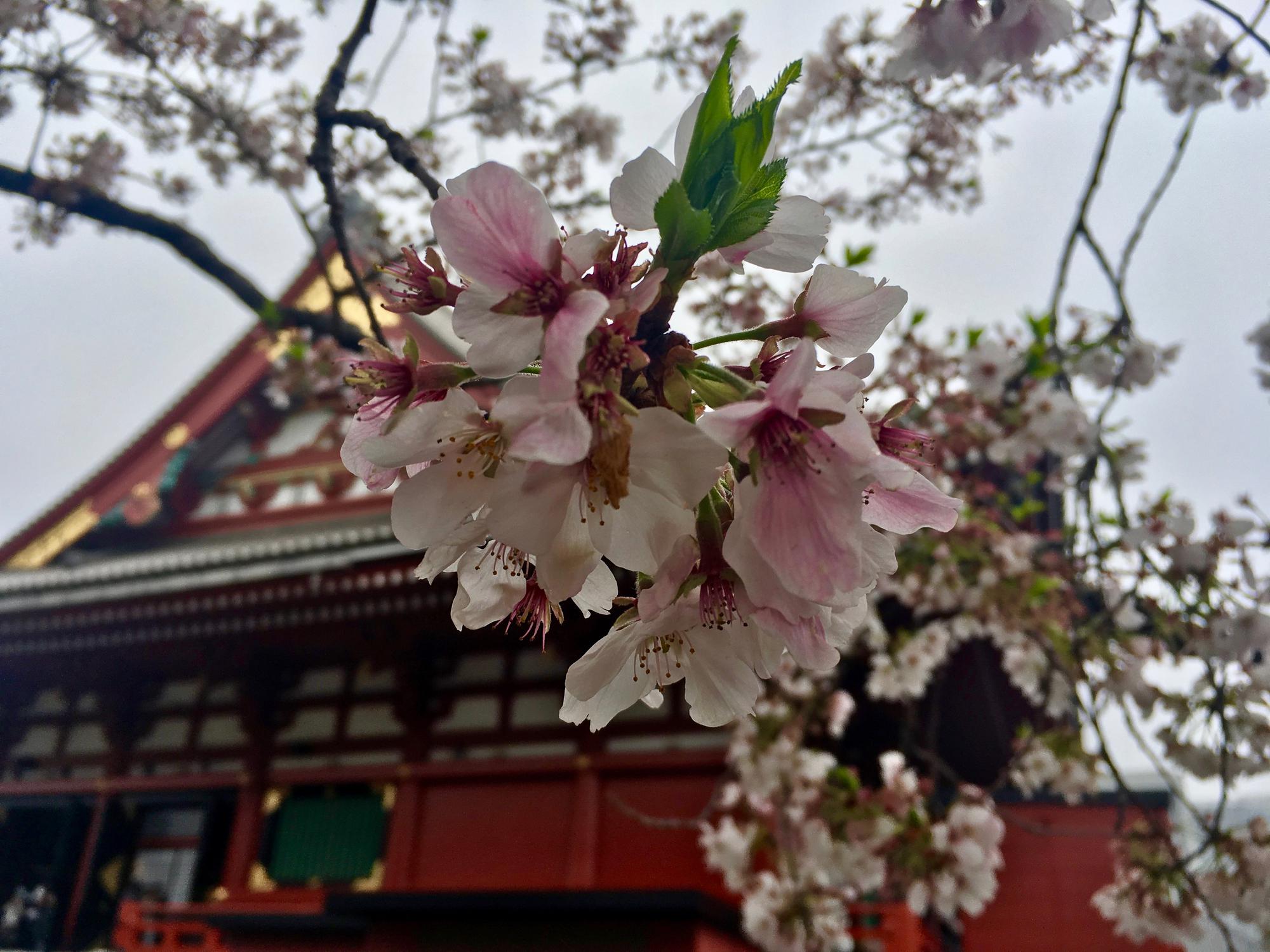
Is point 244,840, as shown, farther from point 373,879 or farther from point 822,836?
point 822,836

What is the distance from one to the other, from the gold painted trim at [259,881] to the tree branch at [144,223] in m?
4.19

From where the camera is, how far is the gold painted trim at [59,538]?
27.2 ft

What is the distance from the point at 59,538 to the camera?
838 cm

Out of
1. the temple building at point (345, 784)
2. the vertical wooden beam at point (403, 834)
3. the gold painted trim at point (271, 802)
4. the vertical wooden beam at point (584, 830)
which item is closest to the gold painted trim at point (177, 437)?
the temple building at point (345, 784)

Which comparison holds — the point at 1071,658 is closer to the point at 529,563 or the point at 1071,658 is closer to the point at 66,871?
the point at 529,563

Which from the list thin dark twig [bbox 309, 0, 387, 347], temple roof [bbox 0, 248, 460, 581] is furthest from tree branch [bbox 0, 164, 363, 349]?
temple roof [bbox 0, 248, 460, 581]

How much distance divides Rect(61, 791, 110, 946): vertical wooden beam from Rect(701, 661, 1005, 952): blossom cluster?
474 cm

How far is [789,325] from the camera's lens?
2.49ft

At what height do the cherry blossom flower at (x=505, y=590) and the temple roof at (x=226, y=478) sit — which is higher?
the temple roof at (x=226, y=478)

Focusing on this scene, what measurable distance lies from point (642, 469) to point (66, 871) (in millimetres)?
7719

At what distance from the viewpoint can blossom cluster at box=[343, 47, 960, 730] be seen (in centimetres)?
59

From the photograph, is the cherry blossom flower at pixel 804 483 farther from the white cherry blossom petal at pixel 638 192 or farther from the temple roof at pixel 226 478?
the temple roof at pixel 226 478

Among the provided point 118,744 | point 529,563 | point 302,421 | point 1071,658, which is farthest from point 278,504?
point 529,563

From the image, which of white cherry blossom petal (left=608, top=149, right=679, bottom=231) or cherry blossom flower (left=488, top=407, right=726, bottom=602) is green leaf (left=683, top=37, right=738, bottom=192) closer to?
white cherry blossom petal (left=608, top=149, right=679, bottom=231)
